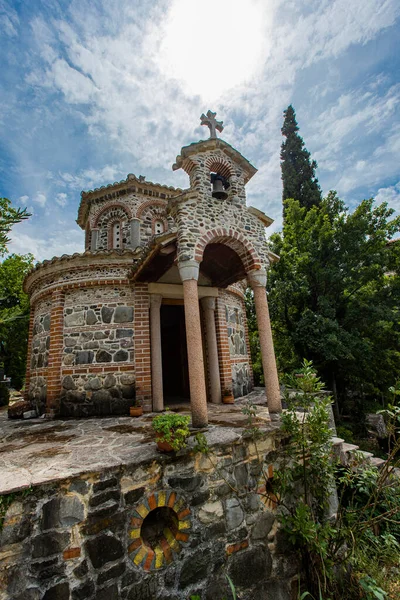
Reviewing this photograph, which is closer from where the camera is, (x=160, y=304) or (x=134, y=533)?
(x=134, y=533)

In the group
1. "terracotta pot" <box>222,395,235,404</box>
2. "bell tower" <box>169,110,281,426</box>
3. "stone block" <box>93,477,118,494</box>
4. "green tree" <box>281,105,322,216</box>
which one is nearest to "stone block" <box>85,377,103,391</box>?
"bell tower" <box>169,110,281,426</box>

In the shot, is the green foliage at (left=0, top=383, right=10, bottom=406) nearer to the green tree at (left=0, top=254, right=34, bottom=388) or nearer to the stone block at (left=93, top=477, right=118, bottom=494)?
the green tree at (left=0, top=254, right=34, bottom=388)

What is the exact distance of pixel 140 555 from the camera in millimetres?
3049

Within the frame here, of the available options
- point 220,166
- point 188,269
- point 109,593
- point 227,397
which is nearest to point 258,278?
point 188,269

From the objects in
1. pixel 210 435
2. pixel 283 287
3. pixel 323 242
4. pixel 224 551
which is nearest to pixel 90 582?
pixel 224 551

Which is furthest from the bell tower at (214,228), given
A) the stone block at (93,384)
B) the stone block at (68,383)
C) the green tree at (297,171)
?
the green tree at (297,171)

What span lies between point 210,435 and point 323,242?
905cm

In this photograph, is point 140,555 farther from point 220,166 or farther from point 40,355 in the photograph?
point 220,166

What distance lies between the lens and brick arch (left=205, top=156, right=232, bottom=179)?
566 centimetres

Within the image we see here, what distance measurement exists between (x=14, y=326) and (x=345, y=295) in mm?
18016

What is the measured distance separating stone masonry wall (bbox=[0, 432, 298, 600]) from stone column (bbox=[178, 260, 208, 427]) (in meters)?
0.60

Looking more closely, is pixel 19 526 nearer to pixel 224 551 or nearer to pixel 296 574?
pixel 224 551

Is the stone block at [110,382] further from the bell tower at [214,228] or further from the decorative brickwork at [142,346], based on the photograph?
the bell tower at [214,228]

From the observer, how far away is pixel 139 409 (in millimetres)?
5902
